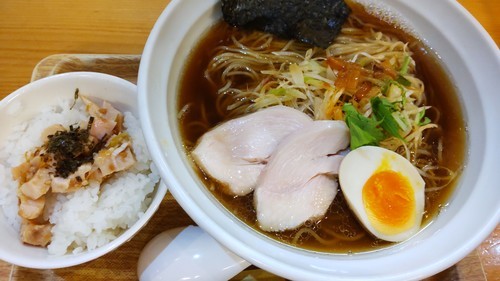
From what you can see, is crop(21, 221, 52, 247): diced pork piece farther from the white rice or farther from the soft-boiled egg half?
the soft-boiled egg half

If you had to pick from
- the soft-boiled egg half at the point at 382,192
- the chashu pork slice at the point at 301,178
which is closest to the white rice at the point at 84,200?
the chashu pork slice at the point at 301,178

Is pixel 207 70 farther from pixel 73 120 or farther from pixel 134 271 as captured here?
pixel 134 271

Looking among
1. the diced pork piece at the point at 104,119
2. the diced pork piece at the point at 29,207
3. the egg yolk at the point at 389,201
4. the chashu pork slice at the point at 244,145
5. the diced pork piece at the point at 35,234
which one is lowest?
the diced pork piece at the point at 35,234

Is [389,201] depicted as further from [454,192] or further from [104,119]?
[104,119]

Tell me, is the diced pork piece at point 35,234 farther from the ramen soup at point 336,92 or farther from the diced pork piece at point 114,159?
the ramen soup at point 336,92

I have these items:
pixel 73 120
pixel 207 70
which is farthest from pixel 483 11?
pixel 73 120

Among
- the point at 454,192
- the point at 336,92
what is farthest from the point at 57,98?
the point at 454,192

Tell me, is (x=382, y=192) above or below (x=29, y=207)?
above
